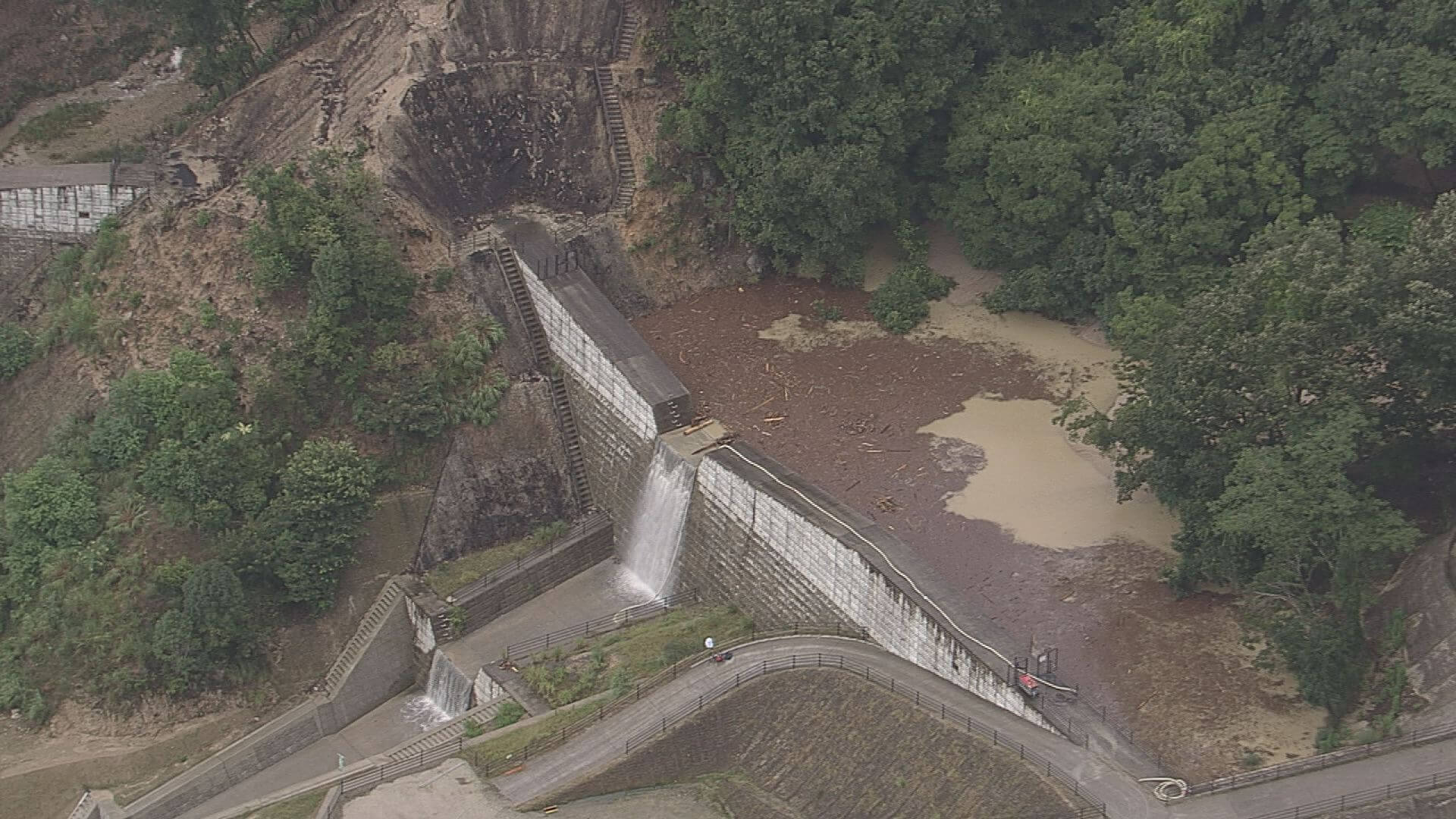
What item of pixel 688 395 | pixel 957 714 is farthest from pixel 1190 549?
pixel 688 395

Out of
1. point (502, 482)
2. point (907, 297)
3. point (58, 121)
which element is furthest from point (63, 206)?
point (907, 297)

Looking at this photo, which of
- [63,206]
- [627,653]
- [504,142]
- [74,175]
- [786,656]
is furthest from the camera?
[74,175]

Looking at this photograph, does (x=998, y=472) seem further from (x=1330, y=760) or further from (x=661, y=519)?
(x=1330, y=760)

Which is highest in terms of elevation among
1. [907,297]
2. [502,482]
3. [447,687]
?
[907,297]

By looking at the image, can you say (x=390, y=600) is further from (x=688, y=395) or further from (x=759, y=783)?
(x=759, y=783)

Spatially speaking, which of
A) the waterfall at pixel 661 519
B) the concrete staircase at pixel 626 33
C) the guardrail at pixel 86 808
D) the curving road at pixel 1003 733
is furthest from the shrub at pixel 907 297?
the guardrail at pixel 86 808

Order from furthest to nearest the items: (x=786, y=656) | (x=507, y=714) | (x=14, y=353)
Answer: (x=14, y=353) < (x=507, y=714) < (x=786, y=656)

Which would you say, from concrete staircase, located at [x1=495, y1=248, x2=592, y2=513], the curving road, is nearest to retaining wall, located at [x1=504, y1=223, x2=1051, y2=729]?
concrete staircase, located at [x1=495, y1=248, x2=592, y2=513]
